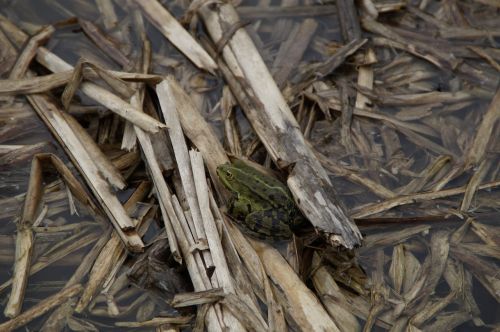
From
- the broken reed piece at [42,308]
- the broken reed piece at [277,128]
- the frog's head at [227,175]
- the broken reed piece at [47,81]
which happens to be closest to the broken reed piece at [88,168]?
the broken reed piece at [47,81]

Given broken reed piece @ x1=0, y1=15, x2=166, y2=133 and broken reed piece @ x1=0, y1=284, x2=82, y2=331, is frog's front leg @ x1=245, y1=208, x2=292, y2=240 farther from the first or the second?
broken reed piece @ x1=0, y1=284, x2=82, y2=331

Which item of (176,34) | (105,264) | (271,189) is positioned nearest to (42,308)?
(105,264)

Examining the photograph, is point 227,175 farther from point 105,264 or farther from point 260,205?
point 105,264

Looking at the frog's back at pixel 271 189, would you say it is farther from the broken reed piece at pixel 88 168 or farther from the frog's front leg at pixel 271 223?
the broken reed piece at pixel 88 168

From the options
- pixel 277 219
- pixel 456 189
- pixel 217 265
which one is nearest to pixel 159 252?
pixel 217 265

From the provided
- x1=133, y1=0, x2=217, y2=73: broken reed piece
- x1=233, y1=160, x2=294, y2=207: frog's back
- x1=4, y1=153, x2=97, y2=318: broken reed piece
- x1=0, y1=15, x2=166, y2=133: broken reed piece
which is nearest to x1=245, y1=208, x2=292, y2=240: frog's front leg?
x1=233, y1=160, x2=294, y2=207: frog's back

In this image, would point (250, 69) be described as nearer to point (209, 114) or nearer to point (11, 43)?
point (209, 114)

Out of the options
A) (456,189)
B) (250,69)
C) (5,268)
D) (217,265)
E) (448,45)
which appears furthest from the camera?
(448,45)
